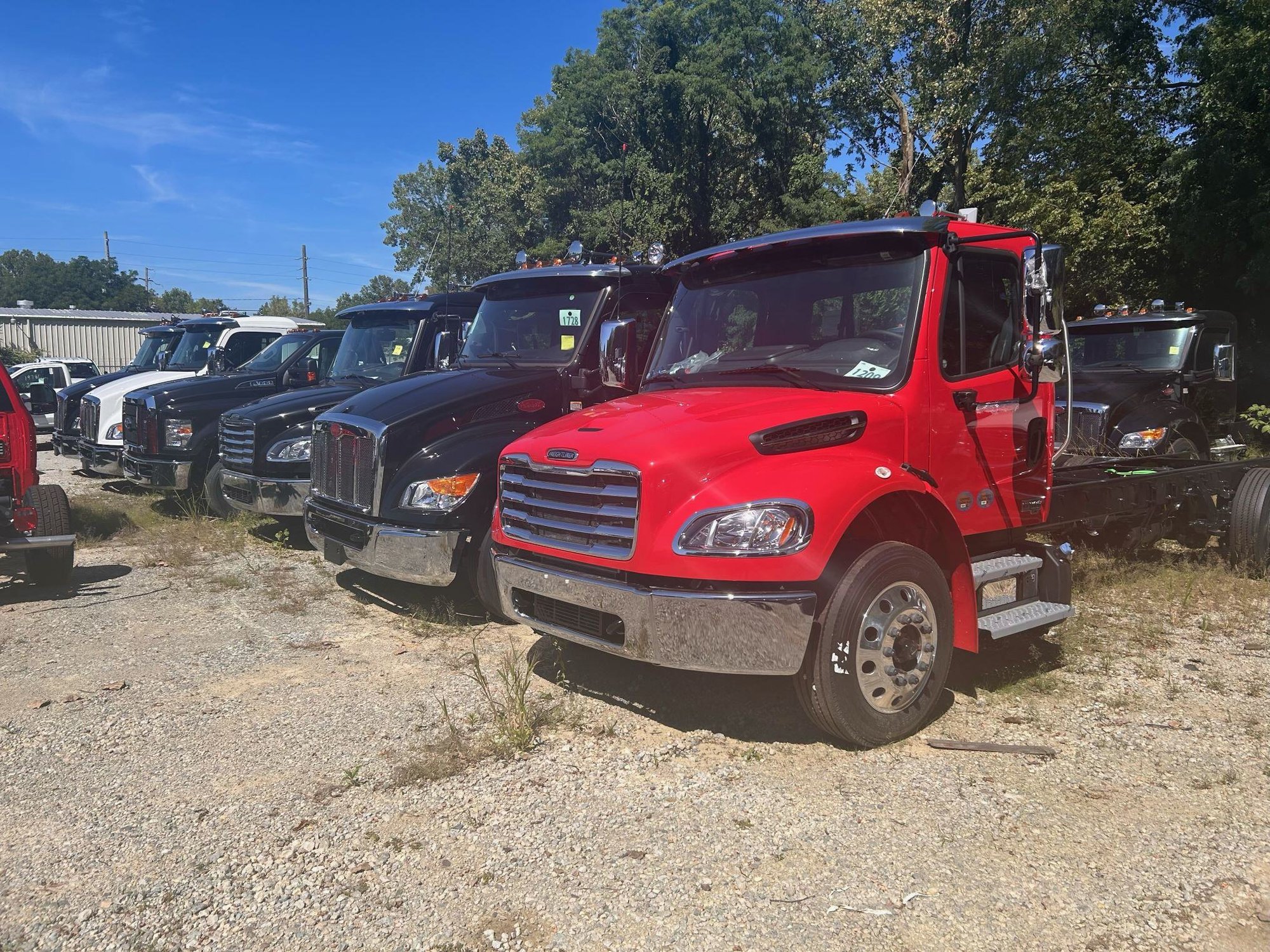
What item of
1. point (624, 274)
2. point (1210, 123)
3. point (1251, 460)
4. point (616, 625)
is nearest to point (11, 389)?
point (624, 274)

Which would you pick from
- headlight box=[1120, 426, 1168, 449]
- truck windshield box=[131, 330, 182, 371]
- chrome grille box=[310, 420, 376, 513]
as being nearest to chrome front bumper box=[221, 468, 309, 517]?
chrome grille box=[310, 420, 376, 513]

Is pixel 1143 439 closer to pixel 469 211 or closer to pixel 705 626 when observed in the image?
pixel 705 626

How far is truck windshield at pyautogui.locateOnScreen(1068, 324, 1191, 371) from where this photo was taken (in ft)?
33.7

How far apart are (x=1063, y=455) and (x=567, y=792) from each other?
480 centimetres

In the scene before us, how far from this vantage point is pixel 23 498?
271 inches

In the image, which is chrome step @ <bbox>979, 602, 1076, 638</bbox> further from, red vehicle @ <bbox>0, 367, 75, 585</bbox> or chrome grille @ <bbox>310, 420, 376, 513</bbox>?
red vehicle @ <bbox>0, 367, 75, 585</bbox>

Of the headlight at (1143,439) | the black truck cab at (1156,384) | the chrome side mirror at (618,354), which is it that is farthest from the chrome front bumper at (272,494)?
the headlight at (1143,439)

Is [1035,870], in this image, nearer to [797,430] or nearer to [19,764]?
[797,430]

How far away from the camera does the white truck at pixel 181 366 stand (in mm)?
12008

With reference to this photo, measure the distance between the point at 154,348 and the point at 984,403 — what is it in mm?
15574

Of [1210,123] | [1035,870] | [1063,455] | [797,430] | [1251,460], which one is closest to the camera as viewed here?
[1035,870]

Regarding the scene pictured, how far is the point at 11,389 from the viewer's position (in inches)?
273

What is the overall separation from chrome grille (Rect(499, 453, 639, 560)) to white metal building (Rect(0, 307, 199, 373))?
4379 cm

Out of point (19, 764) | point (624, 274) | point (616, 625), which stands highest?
point (624, 274)
